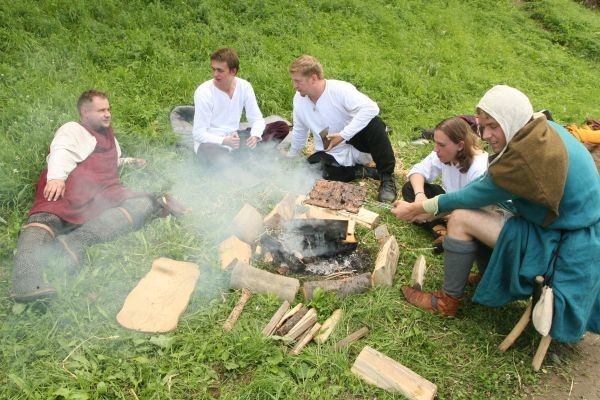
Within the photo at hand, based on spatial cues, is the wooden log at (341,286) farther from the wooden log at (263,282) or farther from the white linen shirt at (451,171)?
the white linen shirt at (451,171)

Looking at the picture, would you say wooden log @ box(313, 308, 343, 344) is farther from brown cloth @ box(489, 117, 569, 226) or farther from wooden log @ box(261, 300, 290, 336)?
brown cloth @ box(489, 117, 569, 226)

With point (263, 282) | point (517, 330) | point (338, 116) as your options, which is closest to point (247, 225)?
point (263, 282)

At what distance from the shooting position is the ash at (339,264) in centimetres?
379

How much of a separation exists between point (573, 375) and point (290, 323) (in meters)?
1.94

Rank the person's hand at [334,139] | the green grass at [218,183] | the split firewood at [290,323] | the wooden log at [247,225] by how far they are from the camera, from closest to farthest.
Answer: the green grass at [218,183], the split firewood at [290,323], the wooden log at [247,225], the person's hand at [334,139]

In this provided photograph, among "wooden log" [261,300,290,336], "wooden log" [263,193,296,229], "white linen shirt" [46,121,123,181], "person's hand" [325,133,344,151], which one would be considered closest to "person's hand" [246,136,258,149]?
"person's hand" [325,133,344,151]

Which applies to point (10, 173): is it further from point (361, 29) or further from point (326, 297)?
point (361, 29)

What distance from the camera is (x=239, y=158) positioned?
5297mm

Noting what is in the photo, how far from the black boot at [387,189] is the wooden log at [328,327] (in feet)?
6.09

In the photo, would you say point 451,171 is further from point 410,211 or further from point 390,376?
point 390,376

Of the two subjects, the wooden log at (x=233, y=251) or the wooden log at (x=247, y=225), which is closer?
the wooden log at (x=233, y=251)

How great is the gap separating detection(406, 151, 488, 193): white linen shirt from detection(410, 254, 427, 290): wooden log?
75cm

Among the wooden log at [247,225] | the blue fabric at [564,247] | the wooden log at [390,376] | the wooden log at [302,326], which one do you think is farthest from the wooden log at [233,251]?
the blue fabric at [564,247]

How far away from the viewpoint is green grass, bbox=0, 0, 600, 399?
2.92m
